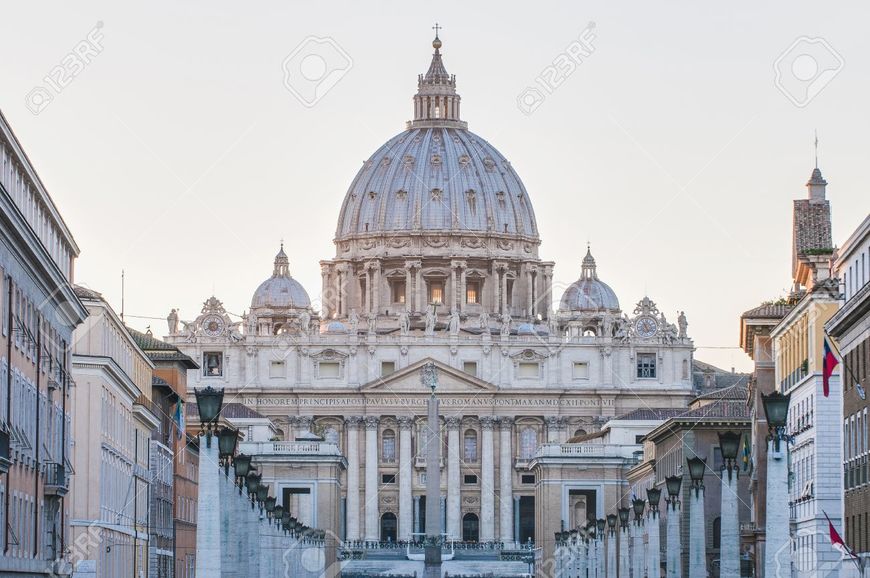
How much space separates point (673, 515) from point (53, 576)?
567 inches

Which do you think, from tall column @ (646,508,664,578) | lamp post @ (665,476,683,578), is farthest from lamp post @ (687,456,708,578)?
tall column @ (646,508,664,578)

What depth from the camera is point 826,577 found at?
65.9m

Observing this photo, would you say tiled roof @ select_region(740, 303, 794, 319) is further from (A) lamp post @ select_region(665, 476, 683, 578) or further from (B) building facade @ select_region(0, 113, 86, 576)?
(B) building facade @ select_region(0, 113, 86, 576)

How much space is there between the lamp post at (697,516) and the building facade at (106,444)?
1850 centimetres

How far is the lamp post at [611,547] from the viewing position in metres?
101

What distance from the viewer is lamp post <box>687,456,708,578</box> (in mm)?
54537

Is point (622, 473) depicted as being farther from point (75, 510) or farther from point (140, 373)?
point (75, 510)

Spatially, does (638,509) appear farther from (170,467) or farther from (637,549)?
(170,467)

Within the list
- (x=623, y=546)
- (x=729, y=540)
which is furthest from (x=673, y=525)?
(x=623, y=546)

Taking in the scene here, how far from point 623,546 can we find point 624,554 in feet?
3.53

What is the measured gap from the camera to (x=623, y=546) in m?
93.2

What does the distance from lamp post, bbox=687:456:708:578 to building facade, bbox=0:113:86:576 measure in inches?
511

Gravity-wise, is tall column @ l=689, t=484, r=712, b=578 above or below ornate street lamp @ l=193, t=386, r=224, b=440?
below

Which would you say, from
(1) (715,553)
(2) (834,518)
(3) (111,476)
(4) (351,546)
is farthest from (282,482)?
(2) (834,518)
